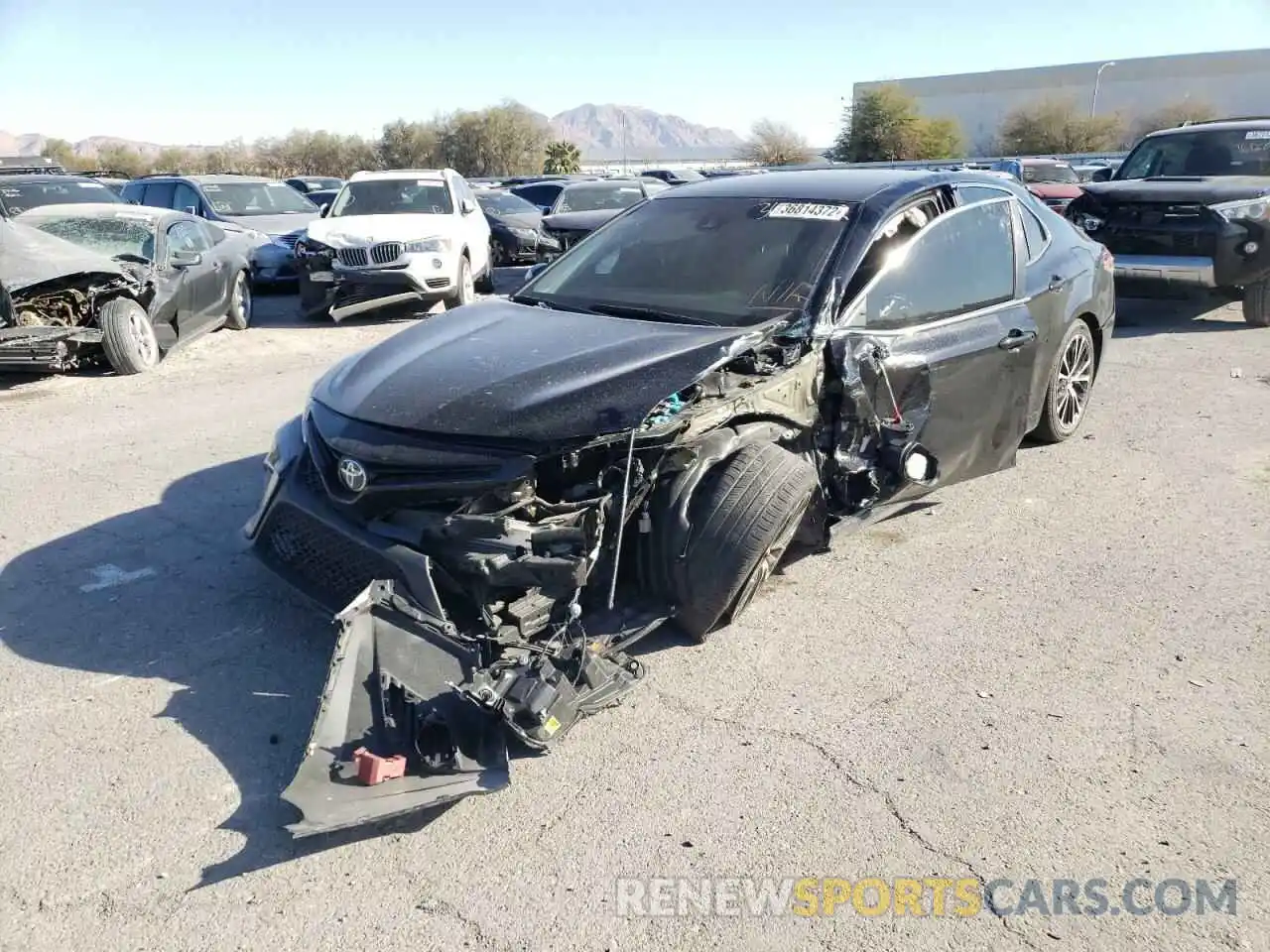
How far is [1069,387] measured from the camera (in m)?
6.17

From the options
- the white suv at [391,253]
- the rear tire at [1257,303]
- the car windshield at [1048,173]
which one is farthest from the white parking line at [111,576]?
the car windshield at [1048,173]

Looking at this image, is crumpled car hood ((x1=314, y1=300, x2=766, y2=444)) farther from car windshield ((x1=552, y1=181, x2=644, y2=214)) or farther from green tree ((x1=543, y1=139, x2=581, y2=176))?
green tree ((x1=543, y1=139, x2=581, y2=176))

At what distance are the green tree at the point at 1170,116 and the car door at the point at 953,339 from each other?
5832cm

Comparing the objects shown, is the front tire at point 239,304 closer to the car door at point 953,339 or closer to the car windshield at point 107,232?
the car windshield at point 107,232

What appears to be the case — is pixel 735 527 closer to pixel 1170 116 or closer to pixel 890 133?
pixel 890 133

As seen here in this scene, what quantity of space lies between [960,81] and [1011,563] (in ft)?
253

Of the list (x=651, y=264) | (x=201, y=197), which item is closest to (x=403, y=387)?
(x=651, y=264)

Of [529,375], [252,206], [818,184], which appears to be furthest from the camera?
[252,206]

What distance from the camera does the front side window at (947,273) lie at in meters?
4.42

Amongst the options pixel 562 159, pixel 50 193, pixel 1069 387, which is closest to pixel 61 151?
pixel 562 159

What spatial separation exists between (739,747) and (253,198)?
14077mm

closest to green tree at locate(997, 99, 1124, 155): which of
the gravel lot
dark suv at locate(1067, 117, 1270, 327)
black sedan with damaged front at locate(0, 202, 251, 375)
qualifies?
dark suv at locate(1067, 117, 1270, 327)

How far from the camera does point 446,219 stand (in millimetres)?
11773

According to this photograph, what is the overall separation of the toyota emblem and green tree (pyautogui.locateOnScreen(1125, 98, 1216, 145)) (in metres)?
61.1
